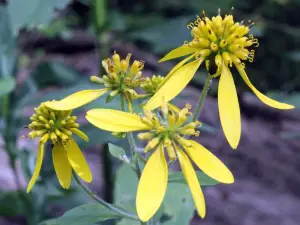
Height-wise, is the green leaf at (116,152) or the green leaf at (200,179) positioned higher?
the green leaf at (116,152)

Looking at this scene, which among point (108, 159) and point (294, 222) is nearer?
point (108, 159)

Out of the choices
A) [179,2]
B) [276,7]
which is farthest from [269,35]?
[179,2]

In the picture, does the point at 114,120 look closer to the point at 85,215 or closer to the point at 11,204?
the point at 85,215

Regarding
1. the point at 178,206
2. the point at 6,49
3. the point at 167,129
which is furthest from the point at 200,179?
the point at 6,49

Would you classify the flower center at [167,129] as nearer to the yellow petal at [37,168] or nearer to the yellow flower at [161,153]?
the yellow flower at [161,153]

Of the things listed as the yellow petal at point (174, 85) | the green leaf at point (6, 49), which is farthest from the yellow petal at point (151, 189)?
the green leaf at point (6, 49)

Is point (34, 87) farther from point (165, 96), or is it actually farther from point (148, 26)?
point (165, 96)

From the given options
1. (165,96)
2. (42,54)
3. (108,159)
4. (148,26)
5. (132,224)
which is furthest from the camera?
(42,54)
